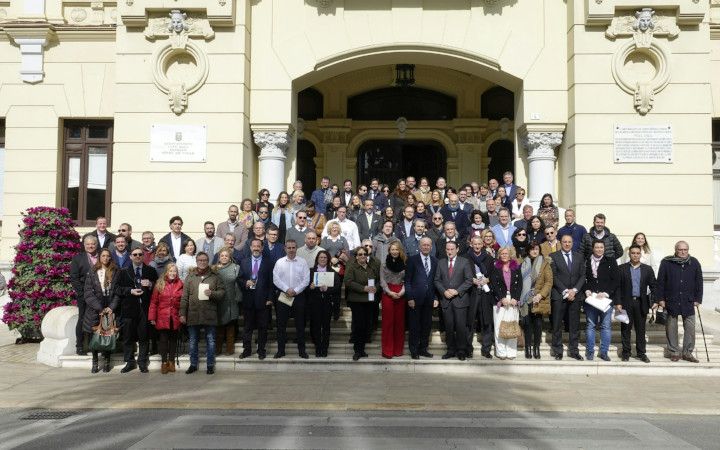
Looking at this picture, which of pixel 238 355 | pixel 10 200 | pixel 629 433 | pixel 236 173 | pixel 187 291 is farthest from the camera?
pixel 10 200

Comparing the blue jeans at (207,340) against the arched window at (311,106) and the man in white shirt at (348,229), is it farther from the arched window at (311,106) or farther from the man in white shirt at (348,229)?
the arched window at (311,106)

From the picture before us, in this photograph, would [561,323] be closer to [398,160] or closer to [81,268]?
[81,268]

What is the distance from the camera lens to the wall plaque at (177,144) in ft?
39.1

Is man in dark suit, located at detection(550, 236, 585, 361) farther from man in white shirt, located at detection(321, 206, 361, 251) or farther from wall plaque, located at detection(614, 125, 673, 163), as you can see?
wall plaque, located at detection(614, 125, 673, 163)

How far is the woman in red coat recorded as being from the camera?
8484 millimetres

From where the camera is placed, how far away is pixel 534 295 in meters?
8.88

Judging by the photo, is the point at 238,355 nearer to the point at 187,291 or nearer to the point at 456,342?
the point at 187,291

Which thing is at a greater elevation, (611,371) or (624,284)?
(624,284)

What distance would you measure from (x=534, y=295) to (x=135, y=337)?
596 centimetres

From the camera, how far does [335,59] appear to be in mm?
12516

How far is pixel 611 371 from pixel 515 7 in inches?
302

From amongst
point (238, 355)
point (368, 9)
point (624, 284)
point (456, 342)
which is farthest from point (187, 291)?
point (368, 9)

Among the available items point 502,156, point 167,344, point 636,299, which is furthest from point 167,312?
point 502,156

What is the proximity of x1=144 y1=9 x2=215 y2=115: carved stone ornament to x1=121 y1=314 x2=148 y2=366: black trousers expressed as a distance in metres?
4.93
